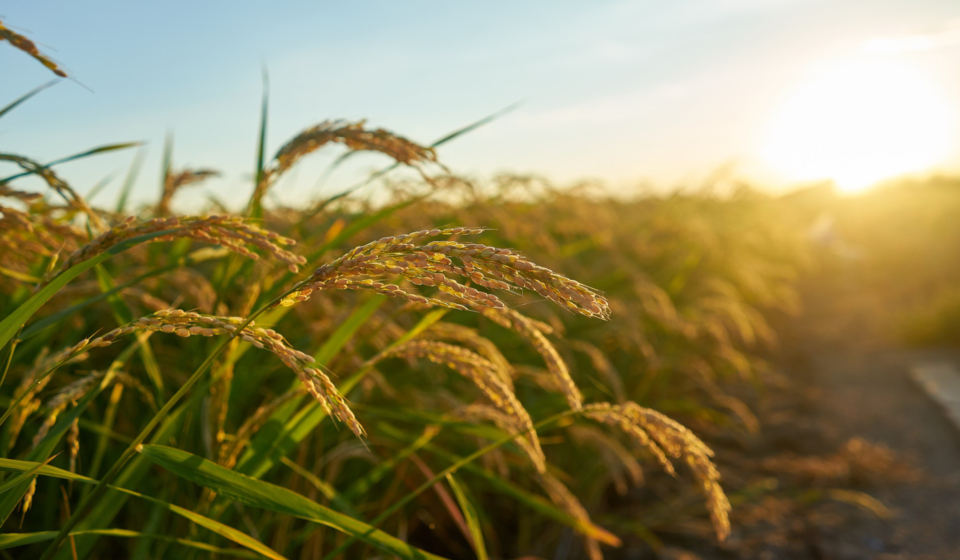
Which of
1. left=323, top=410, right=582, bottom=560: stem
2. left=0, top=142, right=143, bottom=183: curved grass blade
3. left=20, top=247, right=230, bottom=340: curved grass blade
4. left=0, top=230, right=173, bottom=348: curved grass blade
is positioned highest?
left=0, top=142, right=143, bottom=183: curved grass blade

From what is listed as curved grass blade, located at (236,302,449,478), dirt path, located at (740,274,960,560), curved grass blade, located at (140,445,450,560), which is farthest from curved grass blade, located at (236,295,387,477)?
dirt path, located at (740,274,960,560)

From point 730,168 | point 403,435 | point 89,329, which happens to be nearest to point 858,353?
point 730,168

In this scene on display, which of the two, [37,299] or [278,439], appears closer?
[37,299]

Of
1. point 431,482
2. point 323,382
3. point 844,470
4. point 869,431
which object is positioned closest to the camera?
point 323,382

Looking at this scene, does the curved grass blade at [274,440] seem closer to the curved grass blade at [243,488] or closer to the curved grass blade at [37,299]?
the curved grass blade at [243,488]

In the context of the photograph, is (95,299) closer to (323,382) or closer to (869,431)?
(323,382)

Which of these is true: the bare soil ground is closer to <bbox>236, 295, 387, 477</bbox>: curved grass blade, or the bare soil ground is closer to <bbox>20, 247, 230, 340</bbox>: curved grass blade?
<bbox>236, 295, 387, 477</bbox>: curved grass blade

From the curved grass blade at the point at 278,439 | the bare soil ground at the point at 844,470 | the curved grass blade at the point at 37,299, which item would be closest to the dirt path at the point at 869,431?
the bare soil ground at the point at 844,470

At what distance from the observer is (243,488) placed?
1088 millimetres

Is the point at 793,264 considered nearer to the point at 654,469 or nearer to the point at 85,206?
the point at 654,469

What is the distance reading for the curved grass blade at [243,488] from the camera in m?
1.05

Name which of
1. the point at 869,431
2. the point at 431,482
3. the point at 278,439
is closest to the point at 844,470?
the point at 869,431

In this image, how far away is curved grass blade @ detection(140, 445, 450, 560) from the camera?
1.05 m

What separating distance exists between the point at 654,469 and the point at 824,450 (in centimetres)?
128
